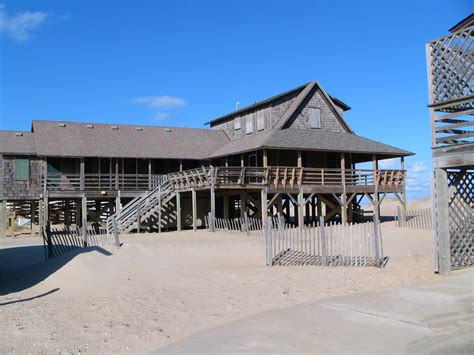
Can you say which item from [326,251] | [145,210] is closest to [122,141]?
[145,210]

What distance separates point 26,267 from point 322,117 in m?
23.1

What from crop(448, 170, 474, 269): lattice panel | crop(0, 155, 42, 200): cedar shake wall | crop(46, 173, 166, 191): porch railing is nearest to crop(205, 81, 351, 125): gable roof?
crop(46, 173, 166, 191): porch railing

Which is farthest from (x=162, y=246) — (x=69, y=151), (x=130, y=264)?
(x=69, y=151)

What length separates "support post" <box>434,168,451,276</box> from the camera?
13266 mm

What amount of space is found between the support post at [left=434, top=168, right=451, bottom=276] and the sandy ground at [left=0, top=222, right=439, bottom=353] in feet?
1.69

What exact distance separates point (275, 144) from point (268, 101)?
554 centimetres

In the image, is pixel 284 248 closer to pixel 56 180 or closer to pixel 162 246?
pixel 162 246

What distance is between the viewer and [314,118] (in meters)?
34.4

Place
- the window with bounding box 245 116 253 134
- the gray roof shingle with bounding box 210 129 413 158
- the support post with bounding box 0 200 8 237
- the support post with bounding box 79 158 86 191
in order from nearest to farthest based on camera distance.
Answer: the gray roof shingle with bounding box 210 129 413 158
the support post with bounding box 79 158 86 191
the support post with bounding box 0 200 8 237
the window with bounding box 245 116 253 134

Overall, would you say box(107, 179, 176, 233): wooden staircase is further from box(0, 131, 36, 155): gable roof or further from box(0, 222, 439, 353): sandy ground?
box(0, 222, 439, 353): sandy ground

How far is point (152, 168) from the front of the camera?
3453 centimetres

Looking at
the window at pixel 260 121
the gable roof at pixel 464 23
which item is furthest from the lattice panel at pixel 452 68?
the window at pixel 260 121

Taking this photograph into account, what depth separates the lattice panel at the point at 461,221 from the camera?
44.9 ft

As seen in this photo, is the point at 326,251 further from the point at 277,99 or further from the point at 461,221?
the point at 277,99
